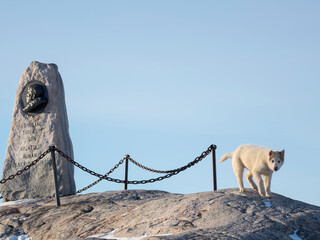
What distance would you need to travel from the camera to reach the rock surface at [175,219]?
25.8 ft

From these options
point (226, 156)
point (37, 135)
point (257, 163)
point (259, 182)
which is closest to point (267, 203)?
point (259, 182)

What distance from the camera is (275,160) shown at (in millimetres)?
8977

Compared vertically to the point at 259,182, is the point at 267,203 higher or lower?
lower

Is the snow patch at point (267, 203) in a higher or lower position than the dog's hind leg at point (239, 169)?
lower

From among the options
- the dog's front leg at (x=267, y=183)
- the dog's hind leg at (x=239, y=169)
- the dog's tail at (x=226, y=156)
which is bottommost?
the dog's front leg at (x=267, y=183)

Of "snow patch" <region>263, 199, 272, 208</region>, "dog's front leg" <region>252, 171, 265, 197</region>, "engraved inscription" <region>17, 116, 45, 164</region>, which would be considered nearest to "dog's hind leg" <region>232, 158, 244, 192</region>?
"dog's front leg" <region>252, 171, 265, 197</region>

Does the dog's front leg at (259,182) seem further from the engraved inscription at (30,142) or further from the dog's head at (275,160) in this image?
the engraved inscription at (30,142)

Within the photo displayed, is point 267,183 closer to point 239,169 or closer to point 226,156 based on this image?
point 239,169

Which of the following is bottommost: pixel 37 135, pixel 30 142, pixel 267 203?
pixel 267 203

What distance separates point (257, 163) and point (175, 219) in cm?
195

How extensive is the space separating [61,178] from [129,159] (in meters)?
1.95

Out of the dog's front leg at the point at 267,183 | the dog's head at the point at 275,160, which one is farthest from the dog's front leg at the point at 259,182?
the dog's head at the point at 275,160

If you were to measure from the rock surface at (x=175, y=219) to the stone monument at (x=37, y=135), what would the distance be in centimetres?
169

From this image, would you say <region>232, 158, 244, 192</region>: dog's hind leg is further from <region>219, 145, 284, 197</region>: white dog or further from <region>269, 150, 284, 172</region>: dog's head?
<region>269, 150, 284, 172</region>: dog's head
